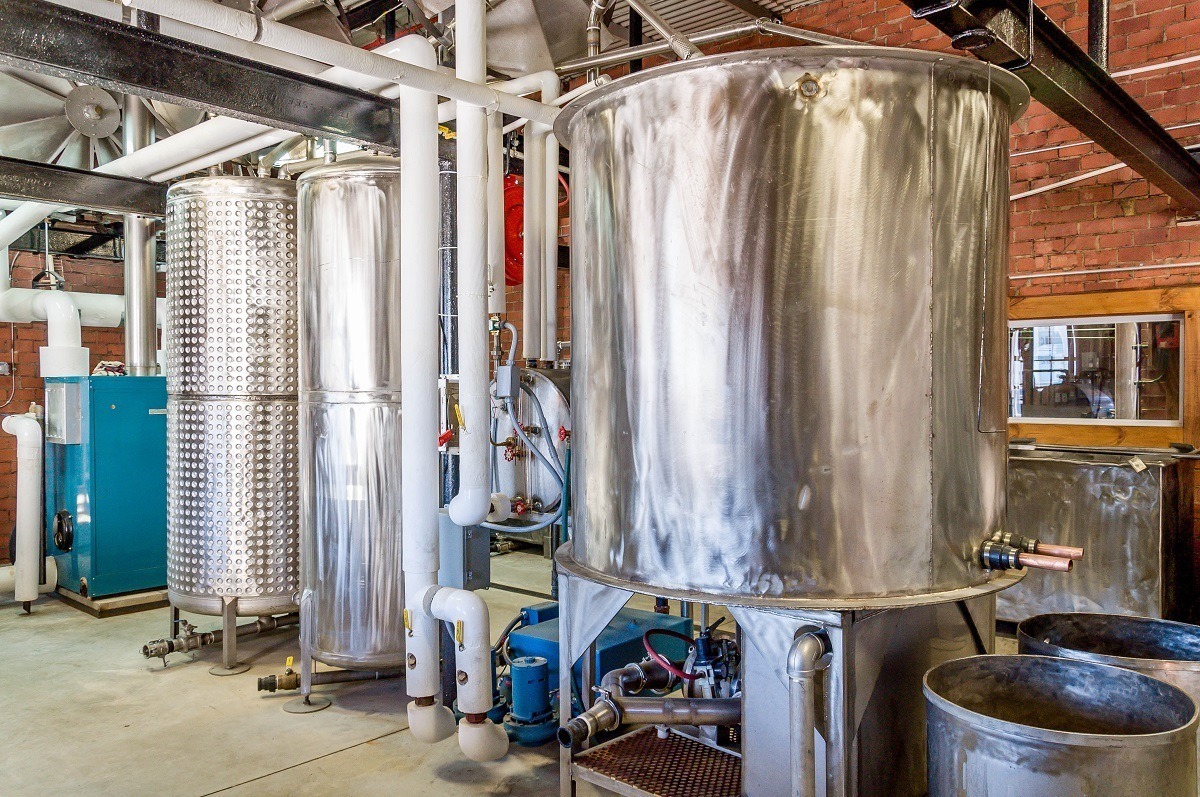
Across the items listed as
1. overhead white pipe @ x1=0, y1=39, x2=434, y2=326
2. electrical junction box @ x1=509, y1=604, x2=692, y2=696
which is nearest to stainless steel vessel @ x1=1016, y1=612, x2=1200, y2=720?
electrical junction box @ x1=509, y1=604, x2=692, y2=696

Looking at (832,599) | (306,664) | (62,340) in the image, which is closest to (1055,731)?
(832,599)

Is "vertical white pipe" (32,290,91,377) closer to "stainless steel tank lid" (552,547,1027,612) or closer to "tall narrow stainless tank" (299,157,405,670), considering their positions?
"tall narrow stainless tank" (299,157,405,670)

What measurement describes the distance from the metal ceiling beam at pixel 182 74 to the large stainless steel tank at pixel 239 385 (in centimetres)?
107

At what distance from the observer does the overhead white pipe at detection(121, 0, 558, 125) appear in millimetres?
2080

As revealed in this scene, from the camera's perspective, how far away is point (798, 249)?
182 centimetres

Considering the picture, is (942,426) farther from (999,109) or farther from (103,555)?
(103,555)

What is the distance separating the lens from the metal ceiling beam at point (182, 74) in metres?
2.31

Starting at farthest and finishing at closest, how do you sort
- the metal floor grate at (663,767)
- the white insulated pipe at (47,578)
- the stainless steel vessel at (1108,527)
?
1. the white insulated pipe at (47,578)
2. the stainless steel vessel at (1108,527)
3. the metal floor grate at (663,767)

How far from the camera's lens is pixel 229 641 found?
405cm

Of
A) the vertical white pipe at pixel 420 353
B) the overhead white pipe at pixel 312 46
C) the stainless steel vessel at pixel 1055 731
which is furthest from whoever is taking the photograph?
the vertical white pipe at pixel 420 353

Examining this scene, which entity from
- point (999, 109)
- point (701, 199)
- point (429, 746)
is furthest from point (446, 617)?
point (999, 109)

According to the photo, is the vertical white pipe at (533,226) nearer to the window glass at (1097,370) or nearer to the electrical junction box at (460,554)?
the electrical junction box at (460,554)

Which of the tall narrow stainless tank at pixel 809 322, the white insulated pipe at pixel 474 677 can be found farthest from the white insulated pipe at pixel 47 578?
the tall narrow stainless tank at pixel 809 322

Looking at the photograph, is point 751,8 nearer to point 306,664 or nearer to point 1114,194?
point 1114,194
